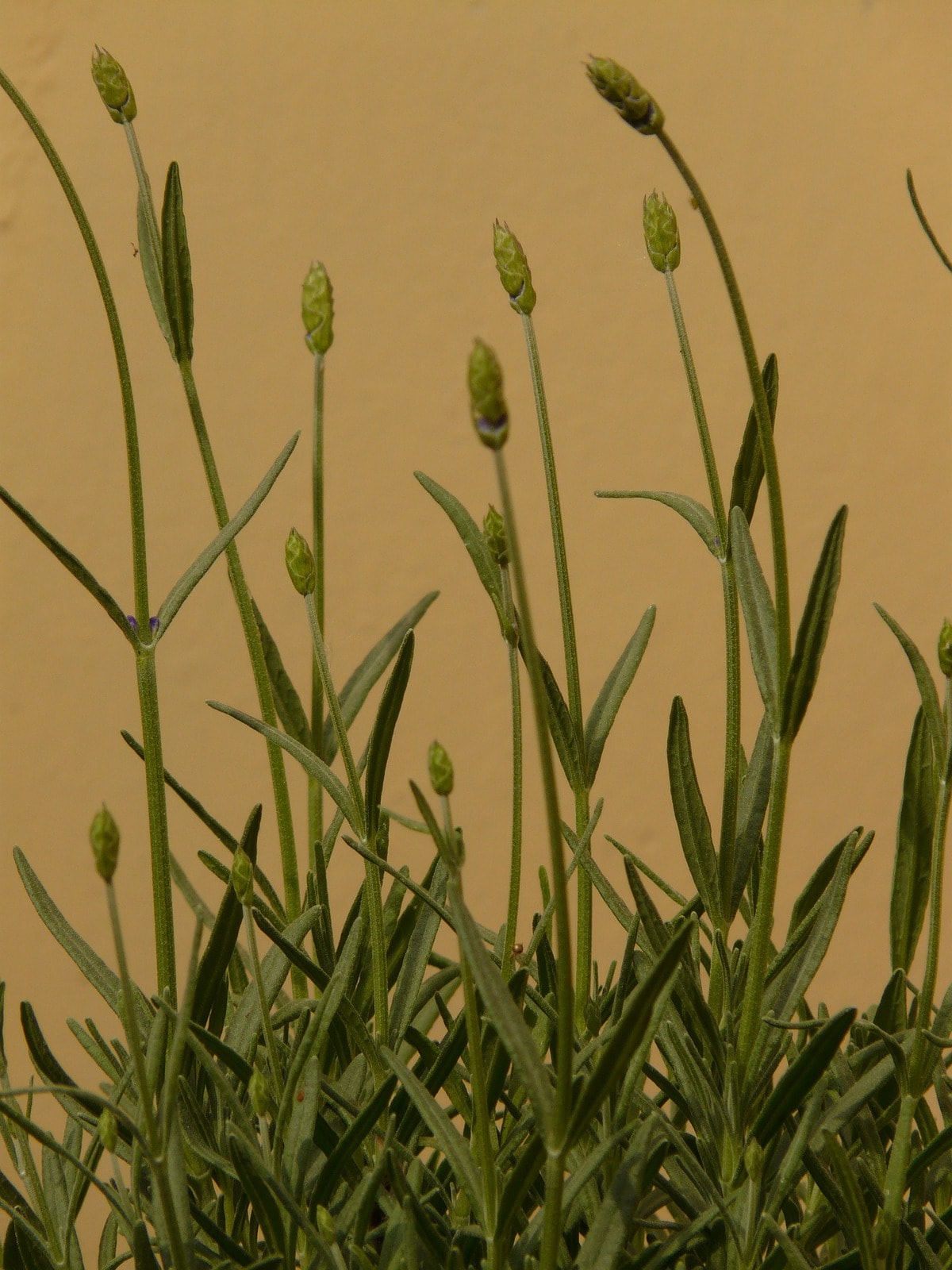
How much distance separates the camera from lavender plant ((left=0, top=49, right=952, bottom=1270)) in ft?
0.55

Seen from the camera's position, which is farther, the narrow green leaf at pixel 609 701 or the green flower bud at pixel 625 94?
the narrow green leaf at pixel 609 701

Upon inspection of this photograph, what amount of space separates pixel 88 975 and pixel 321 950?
0.04 meters

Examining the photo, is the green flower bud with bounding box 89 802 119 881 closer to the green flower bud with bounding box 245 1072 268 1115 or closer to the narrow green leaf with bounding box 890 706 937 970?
the green flower bud with bounding box 245 1072 268 1115

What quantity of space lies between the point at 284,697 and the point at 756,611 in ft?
0.34

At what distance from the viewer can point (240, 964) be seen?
0.25 metres

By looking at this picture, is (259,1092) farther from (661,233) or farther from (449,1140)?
(661,233)

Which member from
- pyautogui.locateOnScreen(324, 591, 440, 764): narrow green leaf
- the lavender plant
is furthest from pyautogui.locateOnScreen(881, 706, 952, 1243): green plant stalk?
pyautogui.locateOnScreen(324, 591, 440, 764): narrow green leaf

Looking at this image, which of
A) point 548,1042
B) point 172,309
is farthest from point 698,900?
point 172,309

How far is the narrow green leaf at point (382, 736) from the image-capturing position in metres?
0.20

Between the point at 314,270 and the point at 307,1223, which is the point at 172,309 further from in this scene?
the point at 307,1223

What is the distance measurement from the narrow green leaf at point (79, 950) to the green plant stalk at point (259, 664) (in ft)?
0.11

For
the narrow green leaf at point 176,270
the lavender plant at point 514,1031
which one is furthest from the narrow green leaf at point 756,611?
the narrow green leaf at point 176,270

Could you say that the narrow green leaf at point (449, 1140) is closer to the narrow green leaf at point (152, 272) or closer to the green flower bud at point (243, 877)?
the green flower bud at point (243, 877)

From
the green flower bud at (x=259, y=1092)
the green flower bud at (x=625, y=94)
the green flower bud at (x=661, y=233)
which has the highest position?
the green flower bud at (x=661, y=233)
